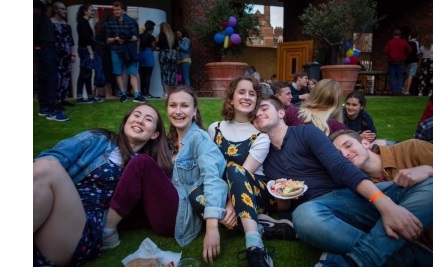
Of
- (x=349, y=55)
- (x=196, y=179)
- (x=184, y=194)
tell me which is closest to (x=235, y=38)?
(x=349, y=55)

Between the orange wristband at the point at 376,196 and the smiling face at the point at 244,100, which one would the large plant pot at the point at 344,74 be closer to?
the smiling face at the point at 244,100

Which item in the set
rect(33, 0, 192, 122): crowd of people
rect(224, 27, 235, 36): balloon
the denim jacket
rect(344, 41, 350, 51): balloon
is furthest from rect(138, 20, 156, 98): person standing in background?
the denim jacket

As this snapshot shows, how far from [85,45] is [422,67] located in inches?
317

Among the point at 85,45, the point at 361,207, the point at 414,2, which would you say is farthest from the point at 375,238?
the point at 414,2

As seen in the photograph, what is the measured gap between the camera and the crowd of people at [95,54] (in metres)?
4.41

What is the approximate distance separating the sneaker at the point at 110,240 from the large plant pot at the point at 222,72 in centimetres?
560

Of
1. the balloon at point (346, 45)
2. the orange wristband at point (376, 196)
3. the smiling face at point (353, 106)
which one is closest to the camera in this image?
the orange wristband at point (376, 196)

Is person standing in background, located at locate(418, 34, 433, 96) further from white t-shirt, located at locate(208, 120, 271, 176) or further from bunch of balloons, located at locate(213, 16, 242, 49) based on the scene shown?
white t-shirt, located at locate(208, 120, 271, 176)

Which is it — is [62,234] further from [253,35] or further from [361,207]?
[253,35]

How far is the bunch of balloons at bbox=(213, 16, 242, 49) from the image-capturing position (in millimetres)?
7953

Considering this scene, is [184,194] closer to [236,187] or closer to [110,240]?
[236,187]

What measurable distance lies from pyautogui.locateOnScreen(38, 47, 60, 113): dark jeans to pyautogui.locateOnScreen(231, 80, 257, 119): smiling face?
111 inches

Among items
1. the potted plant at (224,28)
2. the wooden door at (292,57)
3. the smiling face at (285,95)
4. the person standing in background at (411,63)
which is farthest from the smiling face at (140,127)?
the person standing in background at (411,63)

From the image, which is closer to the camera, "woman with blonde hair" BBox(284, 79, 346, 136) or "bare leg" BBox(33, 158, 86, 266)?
"bare leg" BBox(33, 158, 86, 266)
